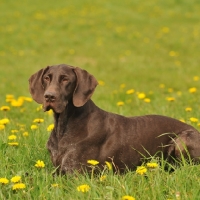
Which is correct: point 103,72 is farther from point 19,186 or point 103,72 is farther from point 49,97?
point 19,186

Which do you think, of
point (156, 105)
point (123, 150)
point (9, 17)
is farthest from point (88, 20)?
point (123, 150)

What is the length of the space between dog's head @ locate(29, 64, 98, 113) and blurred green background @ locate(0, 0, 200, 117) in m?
2.68

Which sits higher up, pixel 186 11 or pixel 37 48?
pixel 186 11

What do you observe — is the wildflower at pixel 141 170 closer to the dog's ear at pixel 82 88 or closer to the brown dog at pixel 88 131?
the brown dog at pixel 88 131

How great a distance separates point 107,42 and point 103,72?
4.15 meters

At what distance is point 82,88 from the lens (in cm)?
457

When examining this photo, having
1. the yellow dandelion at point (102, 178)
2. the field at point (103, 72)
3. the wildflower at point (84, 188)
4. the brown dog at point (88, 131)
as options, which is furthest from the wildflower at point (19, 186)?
the brown dog at point (88, 131)

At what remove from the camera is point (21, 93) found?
1050 centimetres

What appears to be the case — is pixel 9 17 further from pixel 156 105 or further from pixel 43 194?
pixel 43 194

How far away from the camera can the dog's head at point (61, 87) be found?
14.5 feet

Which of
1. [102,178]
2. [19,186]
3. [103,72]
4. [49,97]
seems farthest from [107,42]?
[19,186]

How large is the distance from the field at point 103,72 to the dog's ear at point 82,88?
65 cm

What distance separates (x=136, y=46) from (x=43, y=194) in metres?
12.8

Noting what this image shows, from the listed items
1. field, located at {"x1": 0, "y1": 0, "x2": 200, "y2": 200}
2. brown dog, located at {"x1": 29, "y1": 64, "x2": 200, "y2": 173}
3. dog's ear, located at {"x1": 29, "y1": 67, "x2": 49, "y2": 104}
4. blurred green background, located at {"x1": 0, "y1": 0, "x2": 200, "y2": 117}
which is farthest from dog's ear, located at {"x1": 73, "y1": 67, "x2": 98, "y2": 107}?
blurred green background, located at {"x1": 0, "y1": 0, "x2": 200, "y2": 117}
